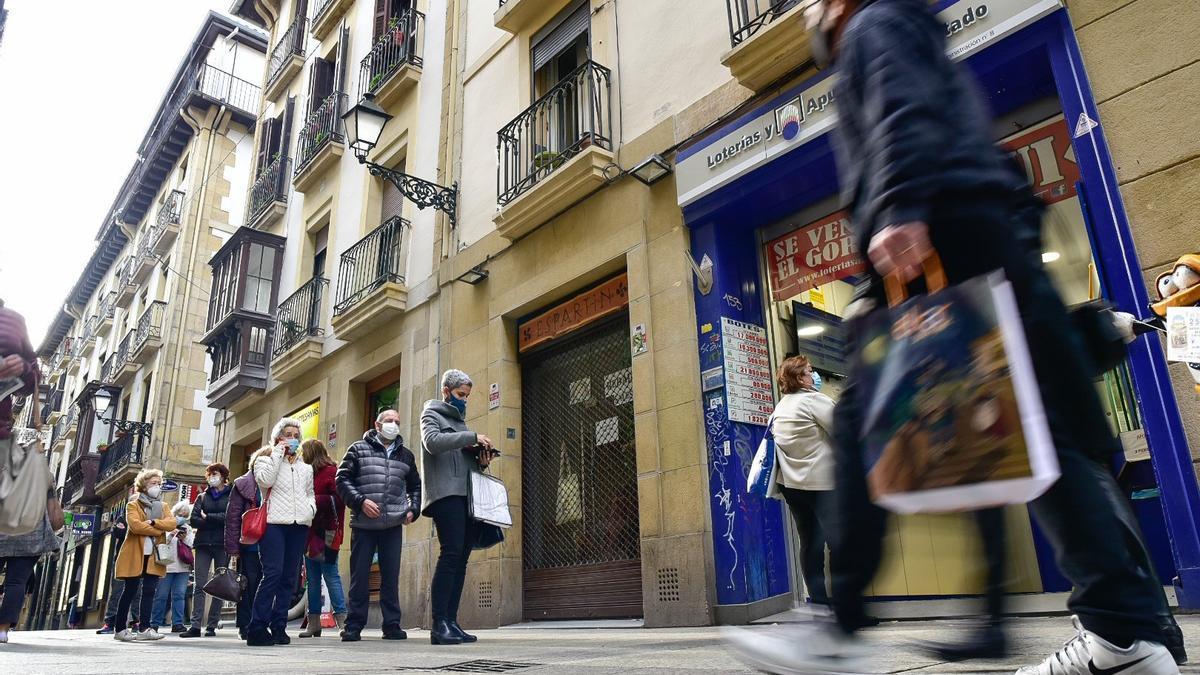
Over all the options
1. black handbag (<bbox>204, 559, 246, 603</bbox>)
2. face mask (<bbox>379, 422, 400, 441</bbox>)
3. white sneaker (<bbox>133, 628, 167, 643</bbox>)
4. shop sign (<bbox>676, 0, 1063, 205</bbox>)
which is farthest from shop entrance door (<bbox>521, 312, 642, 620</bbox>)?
white sneaker (<bbox>133, 628, 167, 643</bbox>)

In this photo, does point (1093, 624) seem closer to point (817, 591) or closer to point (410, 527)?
point (817, 591)

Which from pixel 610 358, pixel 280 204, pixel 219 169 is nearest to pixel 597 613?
pixel 610 358

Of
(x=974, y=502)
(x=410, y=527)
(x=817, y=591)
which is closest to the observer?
(x=974, y=502)

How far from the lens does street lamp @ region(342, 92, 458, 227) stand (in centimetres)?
948

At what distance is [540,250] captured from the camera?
29.9 ft

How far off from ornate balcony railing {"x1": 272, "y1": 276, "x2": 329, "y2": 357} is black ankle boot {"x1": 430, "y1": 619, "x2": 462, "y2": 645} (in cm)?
883

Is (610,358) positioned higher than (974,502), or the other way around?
(610,358)

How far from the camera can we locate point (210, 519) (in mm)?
8297

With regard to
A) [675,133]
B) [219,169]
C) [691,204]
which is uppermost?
[219,169]

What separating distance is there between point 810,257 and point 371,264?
739 cm

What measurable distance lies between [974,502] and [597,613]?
6.84 m

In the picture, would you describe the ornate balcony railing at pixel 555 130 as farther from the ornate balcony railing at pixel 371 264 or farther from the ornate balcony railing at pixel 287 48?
the ornate balcony railing at pixel 287 48

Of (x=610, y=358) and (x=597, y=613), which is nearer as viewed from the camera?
(x=597, y=613)

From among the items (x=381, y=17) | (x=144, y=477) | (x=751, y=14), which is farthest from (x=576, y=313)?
(x=381, y=17)
